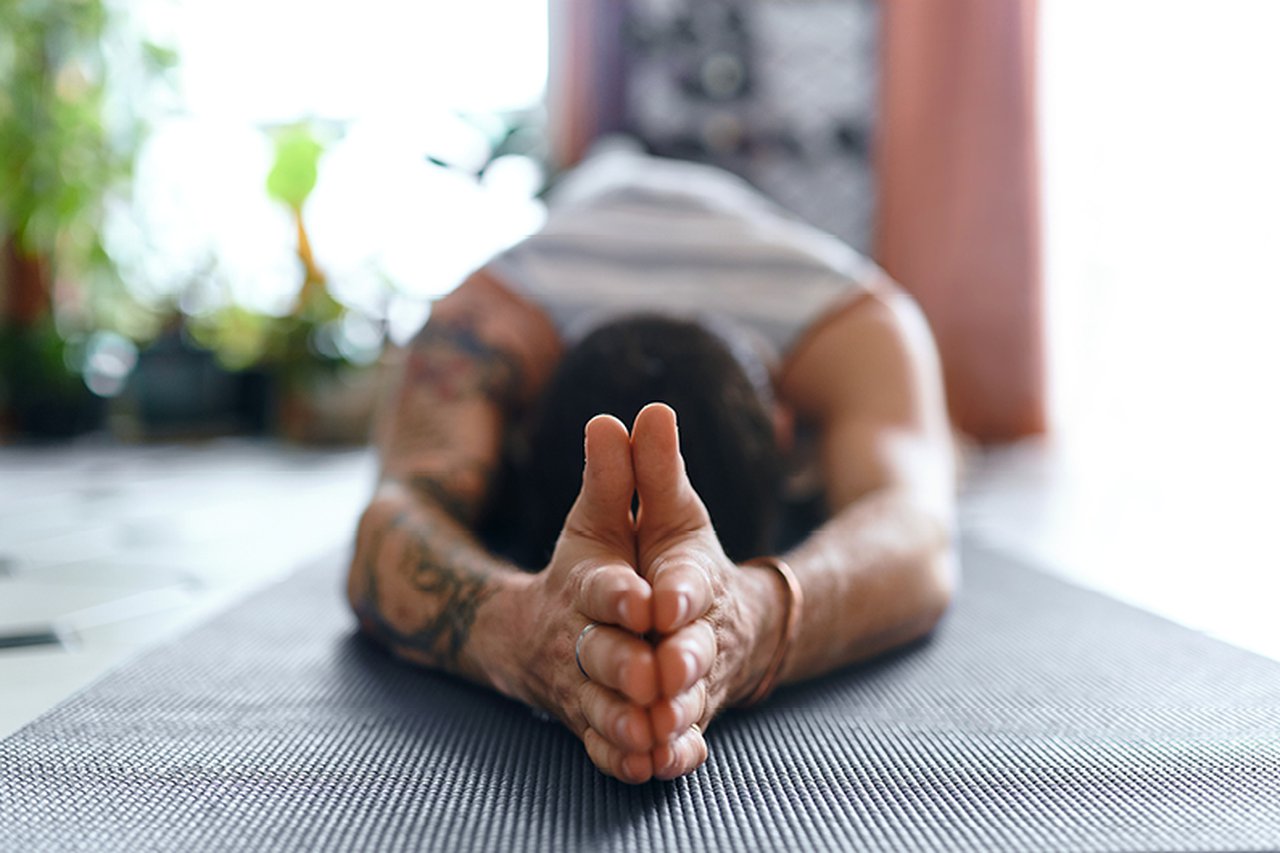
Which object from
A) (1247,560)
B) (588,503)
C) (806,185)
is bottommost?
(1247,560)

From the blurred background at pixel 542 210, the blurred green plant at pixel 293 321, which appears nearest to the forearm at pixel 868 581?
the blurred background at pixel 542 210

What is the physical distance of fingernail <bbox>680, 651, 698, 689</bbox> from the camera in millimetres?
628

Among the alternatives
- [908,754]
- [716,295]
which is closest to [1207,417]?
[716,295]

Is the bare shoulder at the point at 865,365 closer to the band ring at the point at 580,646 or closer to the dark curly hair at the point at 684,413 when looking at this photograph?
the dark curly hair at the point at 684,413

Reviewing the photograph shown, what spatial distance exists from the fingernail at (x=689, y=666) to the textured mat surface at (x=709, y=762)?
0.09 m

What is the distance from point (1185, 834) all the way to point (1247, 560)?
1033mm

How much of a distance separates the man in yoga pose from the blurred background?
2.05 ft

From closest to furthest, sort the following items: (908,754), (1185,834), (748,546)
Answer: (1185,834)
(908,754)
(748,546)

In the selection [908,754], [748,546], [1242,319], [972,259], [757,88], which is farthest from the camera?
[757,88]

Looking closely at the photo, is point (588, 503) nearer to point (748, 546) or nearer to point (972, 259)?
point (748, 546)

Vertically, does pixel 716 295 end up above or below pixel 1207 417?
above

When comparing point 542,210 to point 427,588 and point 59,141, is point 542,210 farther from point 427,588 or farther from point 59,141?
point 427,588

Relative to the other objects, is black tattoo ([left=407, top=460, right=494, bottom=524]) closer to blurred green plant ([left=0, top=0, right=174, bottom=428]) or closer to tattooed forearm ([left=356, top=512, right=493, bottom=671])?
tattooed forearm ([left=356, top=512, right=493, bottom=671])

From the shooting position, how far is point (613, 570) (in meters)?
0.66
